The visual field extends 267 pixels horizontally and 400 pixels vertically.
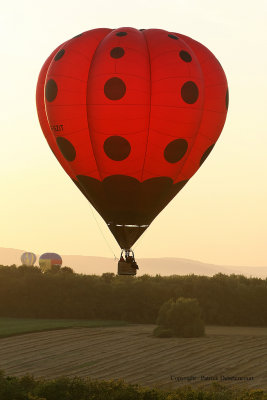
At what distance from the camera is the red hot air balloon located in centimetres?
2423

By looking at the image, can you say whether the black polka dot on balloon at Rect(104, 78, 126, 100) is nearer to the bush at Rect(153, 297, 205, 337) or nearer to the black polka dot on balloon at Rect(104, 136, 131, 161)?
the black polka dot on balloon at Rect(104, 136, 131, 161)

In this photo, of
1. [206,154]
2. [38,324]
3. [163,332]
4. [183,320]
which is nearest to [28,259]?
[38,324]

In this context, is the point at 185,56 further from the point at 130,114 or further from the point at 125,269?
the point at 125,269

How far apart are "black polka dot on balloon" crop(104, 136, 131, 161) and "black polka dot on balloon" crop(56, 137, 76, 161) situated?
1.31m

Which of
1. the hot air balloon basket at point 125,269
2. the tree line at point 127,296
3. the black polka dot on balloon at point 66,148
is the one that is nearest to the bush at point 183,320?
the tree line at point 127,296

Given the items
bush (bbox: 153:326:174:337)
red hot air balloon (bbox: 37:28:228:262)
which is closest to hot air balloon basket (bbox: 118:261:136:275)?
red hot air balloon (bbox: 37:28:228:262)

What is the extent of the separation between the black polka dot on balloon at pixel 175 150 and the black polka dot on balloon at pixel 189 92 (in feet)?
3.98

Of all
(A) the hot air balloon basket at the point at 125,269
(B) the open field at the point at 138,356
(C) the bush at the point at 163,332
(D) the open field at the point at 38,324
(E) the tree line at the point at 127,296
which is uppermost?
(E) the tree line at the point at 127,296

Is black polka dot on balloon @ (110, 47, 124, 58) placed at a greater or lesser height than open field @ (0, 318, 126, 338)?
greater

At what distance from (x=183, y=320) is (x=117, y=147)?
26.5m

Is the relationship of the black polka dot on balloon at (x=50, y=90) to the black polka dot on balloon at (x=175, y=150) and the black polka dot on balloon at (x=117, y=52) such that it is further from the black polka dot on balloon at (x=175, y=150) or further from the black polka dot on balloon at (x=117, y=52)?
the black polka dot on balloon at (x=175, y=150)

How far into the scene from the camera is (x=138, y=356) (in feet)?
133

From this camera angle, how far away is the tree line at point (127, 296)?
56.4m

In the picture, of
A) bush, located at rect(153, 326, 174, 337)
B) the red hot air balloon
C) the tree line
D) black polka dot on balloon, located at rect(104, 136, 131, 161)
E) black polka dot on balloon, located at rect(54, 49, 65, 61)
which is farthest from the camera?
the tree line
